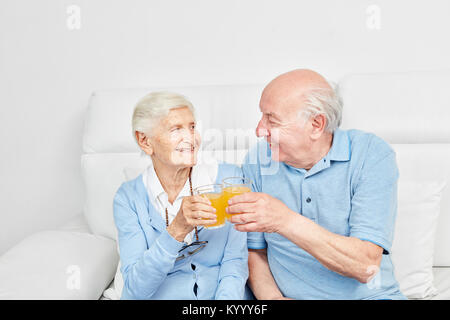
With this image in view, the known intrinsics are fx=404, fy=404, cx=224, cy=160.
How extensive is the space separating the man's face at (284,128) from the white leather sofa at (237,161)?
37 centimetres

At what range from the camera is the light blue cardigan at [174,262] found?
1218mm

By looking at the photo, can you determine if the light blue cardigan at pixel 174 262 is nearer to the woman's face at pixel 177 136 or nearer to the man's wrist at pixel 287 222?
the woman's face at pixel 177 136

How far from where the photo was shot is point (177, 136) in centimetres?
126

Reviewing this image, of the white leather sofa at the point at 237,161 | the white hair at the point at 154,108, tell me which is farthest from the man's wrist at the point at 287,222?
the white hair at the point at 154,108

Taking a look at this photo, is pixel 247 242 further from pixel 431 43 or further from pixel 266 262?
pixel 431 43

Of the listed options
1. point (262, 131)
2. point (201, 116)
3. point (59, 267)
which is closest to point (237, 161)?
point (201, 116)

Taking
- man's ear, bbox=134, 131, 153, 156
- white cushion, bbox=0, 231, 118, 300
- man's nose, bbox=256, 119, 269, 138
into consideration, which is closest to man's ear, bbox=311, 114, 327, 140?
man's nose, bbox=256, 119, 269, 138

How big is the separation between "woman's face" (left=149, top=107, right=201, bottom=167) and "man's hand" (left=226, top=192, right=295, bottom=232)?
29 centimetres

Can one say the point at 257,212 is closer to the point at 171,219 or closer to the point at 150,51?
the point at 171,219

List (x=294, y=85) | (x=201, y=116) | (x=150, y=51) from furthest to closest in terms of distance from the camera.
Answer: (x=150, y=51), (x=201, y=116), (x=294, y=85)

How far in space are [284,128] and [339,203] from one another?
11.3 inches

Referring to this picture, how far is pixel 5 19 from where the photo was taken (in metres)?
2.00

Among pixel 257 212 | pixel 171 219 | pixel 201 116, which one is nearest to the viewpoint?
pixel 257 212

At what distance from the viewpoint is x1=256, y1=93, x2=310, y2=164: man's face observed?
1.20 metres
